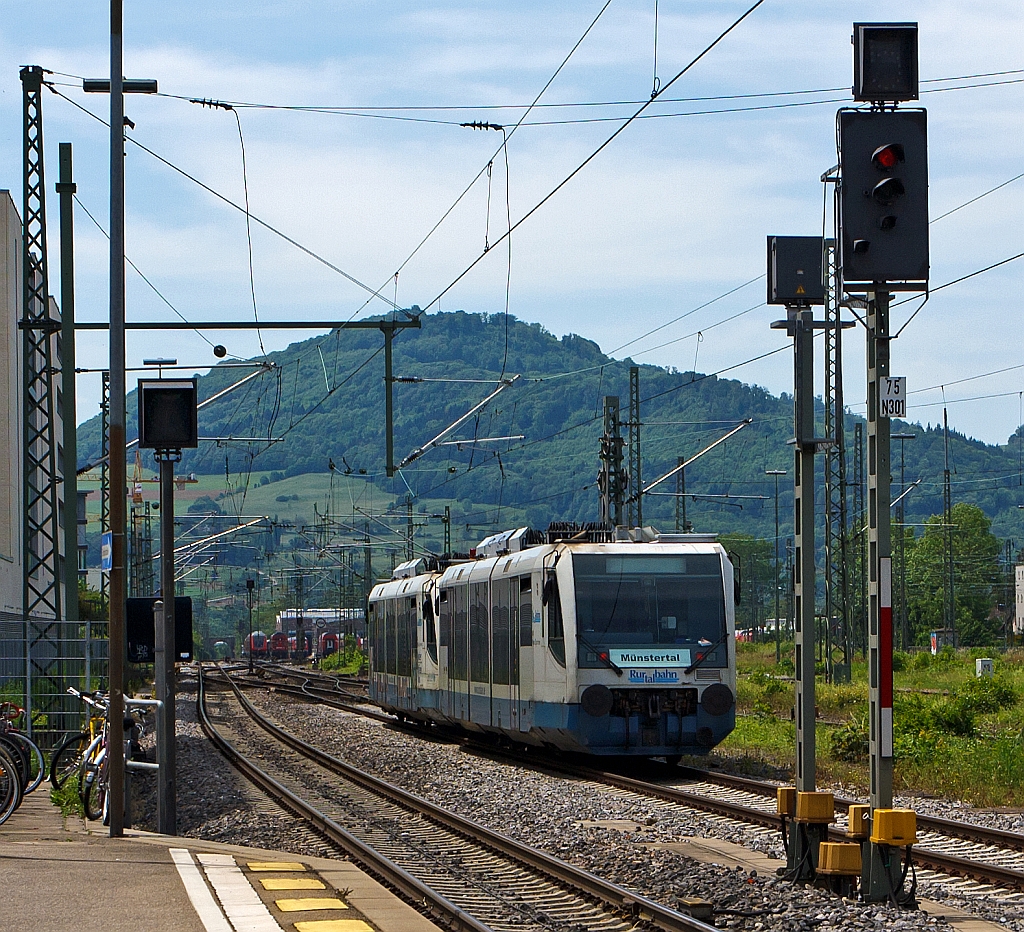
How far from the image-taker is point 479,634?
25.2 m

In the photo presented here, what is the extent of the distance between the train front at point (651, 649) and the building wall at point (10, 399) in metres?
26.6

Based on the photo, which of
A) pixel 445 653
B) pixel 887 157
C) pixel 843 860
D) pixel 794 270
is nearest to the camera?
pixel 887 157

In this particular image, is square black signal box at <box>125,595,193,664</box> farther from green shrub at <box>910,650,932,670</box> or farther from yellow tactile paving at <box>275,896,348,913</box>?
green shrub at <box>910,650,932,670</box>

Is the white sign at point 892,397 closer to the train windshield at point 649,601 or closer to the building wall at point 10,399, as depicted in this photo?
the train windshield at point 649,601

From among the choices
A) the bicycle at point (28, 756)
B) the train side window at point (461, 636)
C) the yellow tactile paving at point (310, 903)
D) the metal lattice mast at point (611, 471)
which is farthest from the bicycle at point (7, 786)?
the metal lattice mast at point (611, 471)

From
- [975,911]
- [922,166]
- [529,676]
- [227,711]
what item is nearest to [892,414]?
[922,166]

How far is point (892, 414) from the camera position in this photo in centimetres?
1021

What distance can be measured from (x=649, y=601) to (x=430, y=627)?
31.1 ft

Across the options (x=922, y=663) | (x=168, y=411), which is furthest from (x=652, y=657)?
(x=922, y=663)

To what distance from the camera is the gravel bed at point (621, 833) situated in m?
10.1

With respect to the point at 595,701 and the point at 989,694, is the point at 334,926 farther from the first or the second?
the point at 989,694

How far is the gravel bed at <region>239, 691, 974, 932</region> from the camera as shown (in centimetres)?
1009

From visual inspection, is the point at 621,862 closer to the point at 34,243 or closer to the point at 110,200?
the point at 110,200

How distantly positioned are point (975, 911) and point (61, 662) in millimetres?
15350
